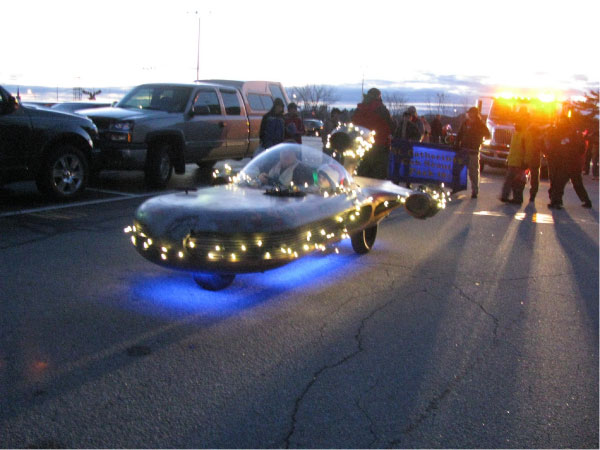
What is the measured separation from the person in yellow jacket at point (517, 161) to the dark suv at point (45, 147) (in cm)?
786

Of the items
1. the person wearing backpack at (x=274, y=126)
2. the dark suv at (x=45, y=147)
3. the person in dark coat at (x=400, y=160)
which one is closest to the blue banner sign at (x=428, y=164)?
the person in dark coat at (x=400, y=160)

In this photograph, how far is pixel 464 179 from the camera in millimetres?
12125

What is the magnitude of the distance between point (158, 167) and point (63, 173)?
6.79ft

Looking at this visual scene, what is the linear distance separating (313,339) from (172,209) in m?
1.51

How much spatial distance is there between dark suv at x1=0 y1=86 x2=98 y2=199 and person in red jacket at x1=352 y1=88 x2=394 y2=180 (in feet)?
14.4

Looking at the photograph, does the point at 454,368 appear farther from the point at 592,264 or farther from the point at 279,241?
the point at 592,264

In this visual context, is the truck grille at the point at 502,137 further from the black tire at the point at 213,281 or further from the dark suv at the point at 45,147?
the black tire at the point at 213,281

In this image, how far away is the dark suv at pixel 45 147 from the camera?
8688 millimetres

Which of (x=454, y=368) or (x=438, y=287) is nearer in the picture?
(x=454, y=368)

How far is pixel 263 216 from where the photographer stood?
4844 millimetres

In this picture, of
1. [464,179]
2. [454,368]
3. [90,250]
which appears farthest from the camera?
[464,179]

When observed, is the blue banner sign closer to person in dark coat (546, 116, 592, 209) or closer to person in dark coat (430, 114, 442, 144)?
person in dark coat (546, 116, 592, 209)

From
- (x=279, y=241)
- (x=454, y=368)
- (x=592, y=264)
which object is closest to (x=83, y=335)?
(x=279, y=241)

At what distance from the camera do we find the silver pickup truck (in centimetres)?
1084
